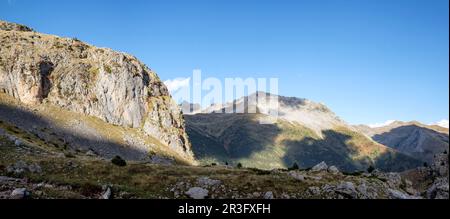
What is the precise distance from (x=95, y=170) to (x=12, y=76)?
337 ft

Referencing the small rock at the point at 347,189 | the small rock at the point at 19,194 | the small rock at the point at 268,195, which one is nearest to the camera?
the small rock at the point at 19,194

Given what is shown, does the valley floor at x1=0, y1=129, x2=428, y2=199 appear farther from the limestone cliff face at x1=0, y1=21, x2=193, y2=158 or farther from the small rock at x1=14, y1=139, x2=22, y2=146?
the limestone cliff face at x1=0, y1=21, x2=193, y2=158

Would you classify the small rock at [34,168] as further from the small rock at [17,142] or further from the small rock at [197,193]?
the small rock at [197,193]

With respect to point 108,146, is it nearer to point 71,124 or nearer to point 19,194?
point 71,124

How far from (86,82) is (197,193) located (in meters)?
125

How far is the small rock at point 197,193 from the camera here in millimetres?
50219

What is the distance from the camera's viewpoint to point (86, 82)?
162250 mm

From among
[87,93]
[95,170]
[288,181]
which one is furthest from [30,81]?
[288,181]

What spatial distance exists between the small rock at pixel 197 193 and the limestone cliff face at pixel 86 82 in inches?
4190

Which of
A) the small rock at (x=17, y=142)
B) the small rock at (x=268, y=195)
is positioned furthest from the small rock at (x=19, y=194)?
the small rock at (x=17, y=142)

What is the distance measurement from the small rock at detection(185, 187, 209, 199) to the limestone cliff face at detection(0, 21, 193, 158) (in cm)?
10643

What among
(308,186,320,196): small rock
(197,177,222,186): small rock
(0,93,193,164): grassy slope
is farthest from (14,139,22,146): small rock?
(308,186,320,196): small rock
